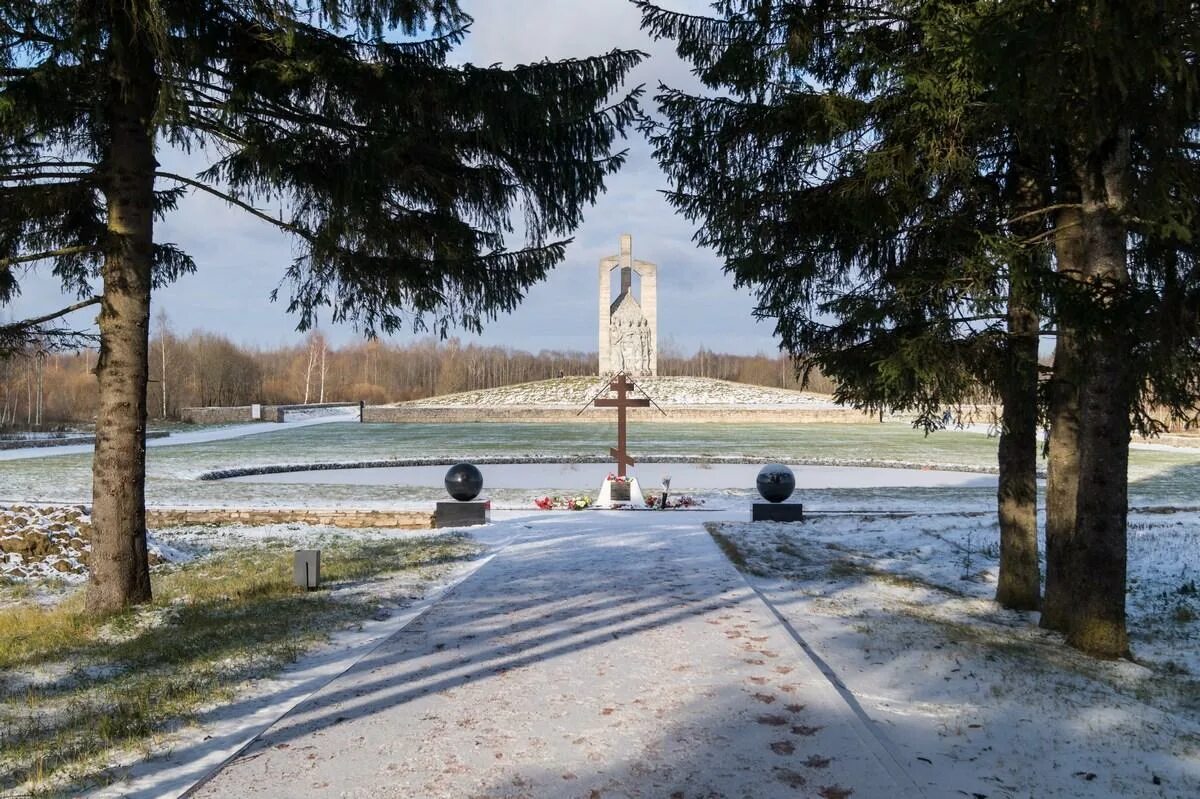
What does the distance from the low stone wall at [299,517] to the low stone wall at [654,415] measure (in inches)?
1290

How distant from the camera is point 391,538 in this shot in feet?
35.9

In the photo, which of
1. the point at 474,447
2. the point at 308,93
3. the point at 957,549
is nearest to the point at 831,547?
the point at 957,549

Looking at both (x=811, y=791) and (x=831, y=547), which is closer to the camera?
(x=811, y=791)

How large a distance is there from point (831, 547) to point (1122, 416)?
17.4ft

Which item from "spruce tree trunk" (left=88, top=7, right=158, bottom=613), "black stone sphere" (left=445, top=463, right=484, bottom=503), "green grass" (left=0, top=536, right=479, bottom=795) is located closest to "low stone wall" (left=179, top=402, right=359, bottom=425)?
"black stone sphere" (left=445, top=463, right=484, bottom=503)

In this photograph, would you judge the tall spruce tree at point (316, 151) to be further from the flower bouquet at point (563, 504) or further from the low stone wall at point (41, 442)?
the low stone wall at point (41, 442)

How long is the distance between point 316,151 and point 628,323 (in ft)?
159

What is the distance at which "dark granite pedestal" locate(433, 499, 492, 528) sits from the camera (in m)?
12.1

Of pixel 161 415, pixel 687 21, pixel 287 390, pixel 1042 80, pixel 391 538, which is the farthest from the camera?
pixel 287 390

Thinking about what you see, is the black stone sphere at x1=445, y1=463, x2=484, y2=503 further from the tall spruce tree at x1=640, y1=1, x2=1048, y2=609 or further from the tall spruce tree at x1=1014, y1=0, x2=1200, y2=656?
the tall spruce tree at x1=1014, y1=0, x2=1200, y2=656

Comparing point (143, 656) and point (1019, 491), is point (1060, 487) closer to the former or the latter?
point (1019, 491)

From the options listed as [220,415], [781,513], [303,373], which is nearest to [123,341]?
[781,513]

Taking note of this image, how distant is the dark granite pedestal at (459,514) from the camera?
1215cm

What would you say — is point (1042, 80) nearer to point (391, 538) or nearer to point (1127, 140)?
point (1127, 140)
